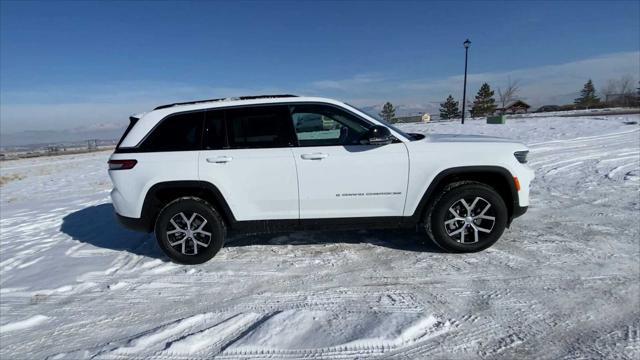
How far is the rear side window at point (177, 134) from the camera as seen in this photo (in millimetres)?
3902

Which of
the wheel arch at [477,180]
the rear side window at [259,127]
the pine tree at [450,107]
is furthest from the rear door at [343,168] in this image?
the pine tree at [450,107]

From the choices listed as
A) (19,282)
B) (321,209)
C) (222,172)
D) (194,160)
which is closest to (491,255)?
(321,209)

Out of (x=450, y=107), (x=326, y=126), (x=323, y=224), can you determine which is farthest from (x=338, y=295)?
(x=450, y=107)

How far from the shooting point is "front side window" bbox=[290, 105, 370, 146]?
151 inches

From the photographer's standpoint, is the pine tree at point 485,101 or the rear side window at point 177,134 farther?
the pine tree at point 485,101

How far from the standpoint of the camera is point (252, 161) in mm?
3781

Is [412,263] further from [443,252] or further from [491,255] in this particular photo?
[491,255]

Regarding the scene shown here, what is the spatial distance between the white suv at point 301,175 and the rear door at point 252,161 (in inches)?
0.4

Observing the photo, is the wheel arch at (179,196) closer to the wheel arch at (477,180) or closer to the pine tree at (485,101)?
the wheel arch at (477,180)

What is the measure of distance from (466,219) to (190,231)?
10.2ft

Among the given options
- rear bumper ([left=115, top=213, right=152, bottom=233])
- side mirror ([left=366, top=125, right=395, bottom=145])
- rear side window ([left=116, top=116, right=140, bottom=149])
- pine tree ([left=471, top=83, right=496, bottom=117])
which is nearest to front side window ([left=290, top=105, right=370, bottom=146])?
side mirror ([left=366, top=125, right=395, bottom=145])

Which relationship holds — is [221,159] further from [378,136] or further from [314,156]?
[378,136]

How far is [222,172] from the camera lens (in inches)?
150

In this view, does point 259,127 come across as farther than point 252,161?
Yes
